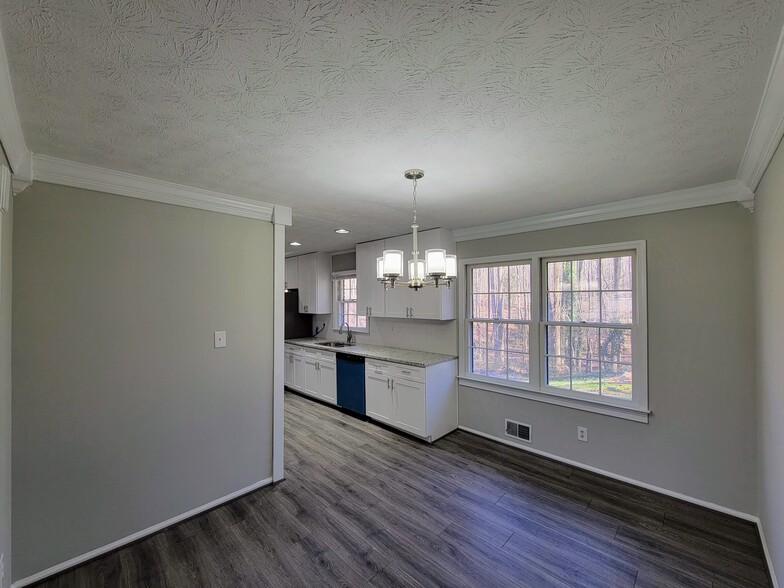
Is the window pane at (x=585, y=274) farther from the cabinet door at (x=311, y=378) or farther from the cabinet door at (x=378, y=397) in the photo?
the cabinet door at (x=311, y=378)

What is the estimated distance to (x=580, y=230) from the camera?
3.11 meters

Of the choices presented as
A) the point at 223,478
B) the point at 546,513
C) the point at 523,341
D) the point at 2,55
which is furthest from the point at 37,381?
the point at 523,341

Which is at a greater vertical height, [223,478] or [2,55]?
[2,55]

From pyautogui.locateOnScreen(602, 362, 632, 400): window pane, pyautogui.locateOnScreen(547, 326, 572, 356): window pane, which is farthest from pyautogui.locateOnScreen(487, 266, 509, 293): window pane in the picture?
pyautogui.locateOnScreen(602, 362, 632, 400): window pane

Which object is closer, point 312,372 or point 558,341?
point 558,341

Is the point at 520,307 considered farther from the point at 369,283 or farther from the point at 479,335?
the point at 369,283

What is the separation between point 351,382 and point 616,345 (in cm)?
293

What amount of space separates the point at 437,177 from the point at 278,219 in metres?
1.40

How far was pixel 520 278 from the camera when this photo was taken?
140 inches

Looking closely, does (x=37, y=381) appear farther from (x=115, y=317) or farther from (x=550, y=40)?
(x=550, y=40)

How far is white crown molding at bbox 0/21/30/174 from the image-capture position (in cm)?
116

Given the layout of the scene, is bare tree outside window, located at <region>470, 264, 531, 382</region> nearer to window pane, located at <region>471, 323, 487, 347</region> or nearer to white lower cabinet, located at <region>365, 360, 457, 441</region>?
window pane, located at <region>471, 323, 487, 347</region>

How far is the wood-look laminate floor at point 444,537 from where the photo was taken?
6.37 feet

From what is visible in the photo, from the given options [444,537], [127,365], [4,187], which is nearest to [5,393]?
[127,365]
